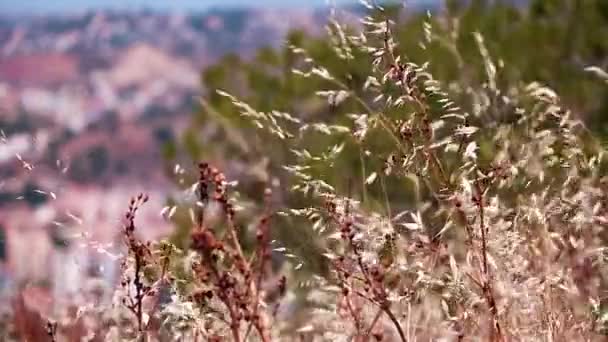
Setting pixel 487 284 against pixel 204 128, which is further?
pixel 204 128

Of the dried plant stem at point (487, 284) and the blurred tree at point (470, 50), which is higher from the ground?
the blurred tree at point (470, 50)

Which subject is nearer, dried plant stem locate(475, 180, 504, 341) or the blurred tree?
dried plant stem locate(475, 180, 504, 341)

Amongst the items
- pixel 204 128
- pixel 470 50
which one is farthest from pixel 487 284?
pixel 204 128

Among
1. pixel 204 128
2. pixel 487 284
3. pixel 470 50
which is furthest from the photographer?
pixel 204 128

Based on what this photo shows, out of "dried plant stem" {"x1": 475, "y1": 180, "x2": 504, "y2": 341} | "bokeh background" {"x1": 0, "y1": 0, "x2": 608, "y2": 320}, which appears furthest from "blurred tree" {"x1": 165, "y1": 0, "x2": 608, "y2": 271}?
"dried plant stem" {"x1": 475, "y1": 180, "x2": 504, "y2": 341}

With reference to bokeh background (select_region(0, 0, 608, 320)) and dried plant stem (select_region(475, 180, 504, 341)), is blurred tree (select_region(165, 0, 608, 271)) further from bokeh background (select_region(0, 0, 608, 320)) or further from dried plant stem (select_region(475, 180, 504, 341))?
dried plant stem (select_region(475, 180, 504, 341))

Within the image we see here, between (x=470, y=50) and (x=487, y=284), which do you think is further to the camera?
(x=470, y=50)

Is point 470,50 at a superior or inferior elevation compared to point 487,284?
superior

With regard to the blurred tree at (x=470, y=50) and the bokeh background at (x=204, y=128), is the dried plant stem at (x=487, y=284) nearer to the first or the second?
the bokeh background at (x=204, y=128)

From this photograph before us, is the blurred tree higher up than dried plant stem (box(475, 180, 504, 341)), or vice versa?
the blurred tree

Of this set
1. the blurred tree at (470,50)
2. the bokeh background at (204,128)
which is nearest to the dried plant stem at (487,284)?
the bokeh background at (204,128)

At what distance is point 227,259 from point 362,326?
1.10 ft

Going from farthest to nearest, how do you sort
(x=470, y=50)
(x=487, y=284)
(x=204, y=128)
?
(x=204, y=128) < (x=470, y=50) < (x=487, y=284)

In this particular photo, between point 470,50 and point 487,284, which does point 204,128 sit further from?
point 487,284
